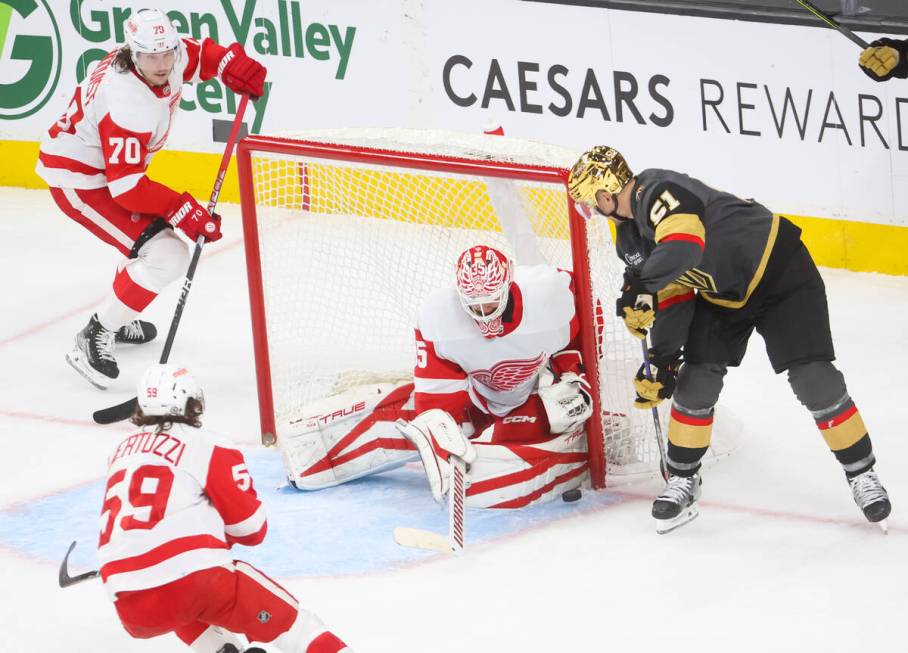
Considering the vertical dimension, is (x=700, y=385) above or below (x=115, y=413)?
above

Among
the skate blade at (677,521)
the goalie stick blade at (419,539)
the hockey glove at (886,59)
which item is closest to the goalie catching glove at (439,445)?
the goalie stick blade at (419,539)

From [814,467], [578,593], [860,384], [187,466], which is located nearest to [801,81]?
[860,384]

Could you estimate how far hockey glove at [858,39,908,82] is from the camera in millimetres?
4668

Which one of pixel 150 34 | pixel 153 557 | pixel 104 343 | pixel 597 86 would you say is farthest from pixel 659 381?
pixel 597 86

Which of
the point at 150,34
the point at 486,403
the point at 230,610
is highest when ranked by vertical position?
the point at 150,34

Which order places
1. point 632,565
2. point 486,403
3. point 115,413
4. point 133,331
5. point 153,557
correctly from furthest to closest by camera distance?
1. point 133,331
2. point 115,413
3. point 486,403
4. point 632,565
5. point 153,557

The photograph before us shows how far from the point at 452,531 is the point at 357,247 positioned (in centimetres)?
117

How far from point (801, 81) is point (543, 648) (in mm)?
2742

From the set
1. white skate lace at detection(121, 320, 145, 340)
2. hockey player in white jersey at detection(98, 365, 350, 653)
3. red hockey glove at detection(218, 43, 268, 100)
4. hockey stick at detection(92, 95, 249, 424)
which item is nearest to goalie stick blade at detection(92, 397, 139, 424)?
hockey stick at detection(92, 95, 249, 424)

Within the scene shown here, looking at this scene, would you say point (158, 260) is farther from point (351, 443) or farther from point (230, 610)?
point (230, 610)

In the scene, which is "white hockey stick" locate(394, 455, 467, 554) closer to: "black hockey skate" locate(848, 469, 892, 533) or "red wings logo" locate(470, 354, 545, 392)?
"red wings logo" locate(470, 354, 545, 392)

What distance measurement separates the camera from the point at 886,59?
4.67 m

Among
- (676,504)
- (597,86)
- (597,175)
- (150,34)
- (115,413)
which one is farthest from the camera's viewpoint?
(597,86)

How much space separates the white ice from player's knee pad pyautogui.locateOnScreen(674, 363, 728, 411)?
1.16ft
